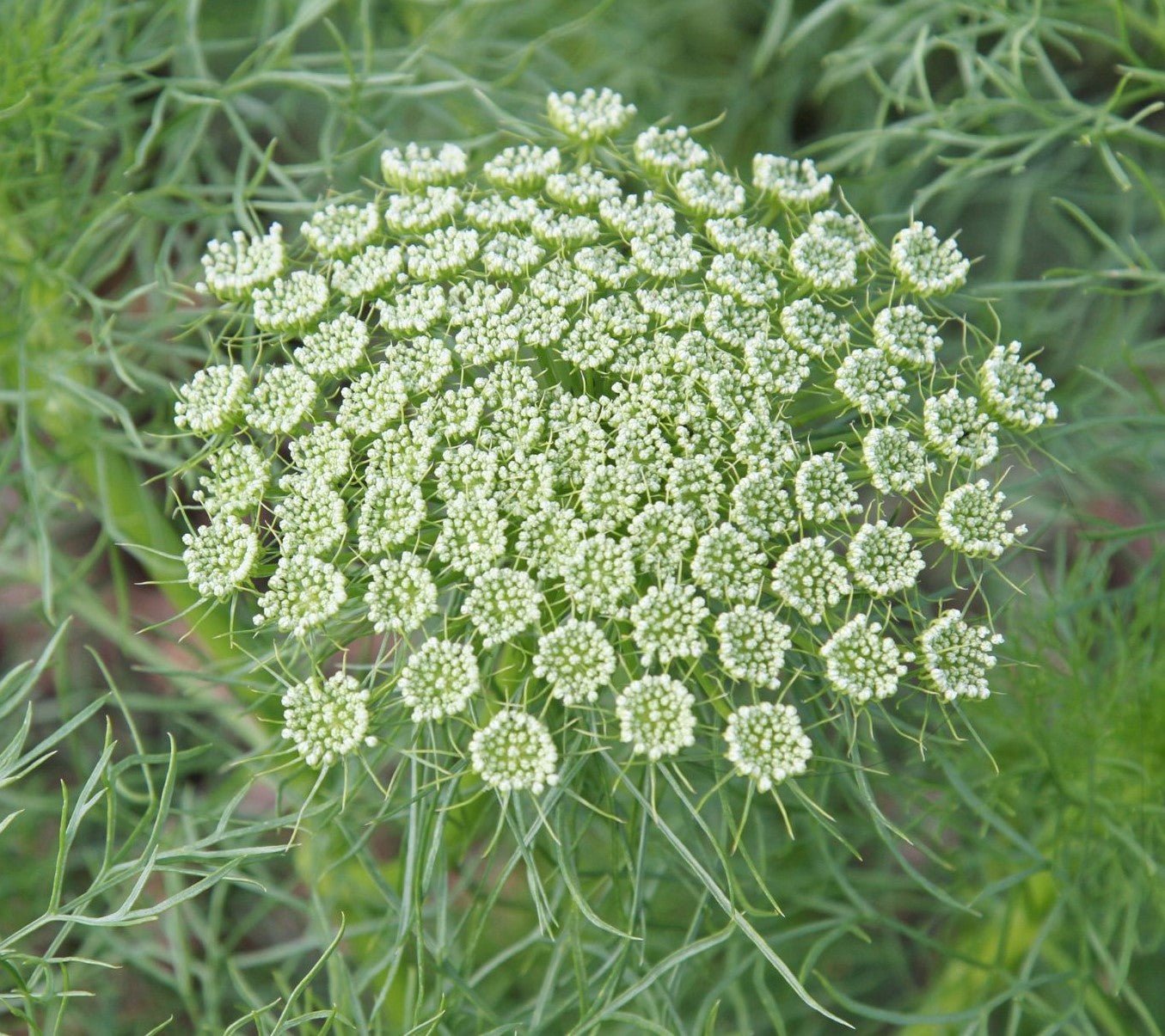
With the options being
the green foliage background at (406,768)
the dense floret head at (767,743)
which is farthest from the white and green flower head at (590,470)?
the green foliage background at (406,768)

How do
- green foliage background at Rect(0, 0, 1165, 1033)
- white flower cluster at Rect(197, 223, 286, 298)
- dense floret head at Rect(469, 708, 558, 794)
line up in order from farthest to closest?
green foliage background at Rect(0, 0, 1165, 1033), white flower cluster at Rect(197, 223, 286, 298), dense floret head at Rect(469, 708, 558, 794)

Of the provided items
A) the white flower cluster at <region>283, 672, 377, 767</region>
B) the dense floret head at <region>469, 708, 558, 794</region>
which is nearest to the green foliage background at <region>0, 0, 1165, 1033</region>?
the white flower cluster at <region>283, 672, 377, 767</region>

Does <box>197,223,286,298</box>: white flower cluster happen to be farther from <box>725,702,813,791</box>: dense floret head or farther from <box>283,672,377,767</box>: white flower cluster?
<box>725,702,813,791</box>: dense floret head

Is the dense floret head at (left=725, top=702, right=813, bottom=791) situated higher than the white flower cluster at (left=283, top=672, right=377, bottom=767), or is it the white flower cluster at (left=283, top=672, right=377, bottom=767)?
the dense floret head at (left=725, top=702, right=813, bottom=791)

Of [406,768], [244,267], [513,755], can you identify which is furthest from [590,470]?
[406,768]

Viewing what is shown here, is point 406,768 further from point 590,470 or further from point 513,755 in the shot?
point 590,470

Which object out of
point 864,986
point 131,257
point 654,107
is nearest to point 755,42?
point 654,107
